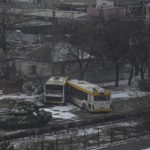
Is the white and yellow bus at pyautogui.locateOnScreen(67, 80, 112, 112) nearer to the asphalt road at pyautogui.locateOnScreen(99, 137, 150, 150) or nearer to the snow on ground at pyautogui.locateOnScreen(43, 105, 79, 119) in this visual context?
the snow on ground at pyautogui.locateOnScreen(43, 105, 79, 119)

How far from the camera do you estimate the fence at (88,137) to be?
68.2 ft

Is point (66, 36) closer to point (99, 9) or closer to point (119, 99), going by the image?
point (119, 99)

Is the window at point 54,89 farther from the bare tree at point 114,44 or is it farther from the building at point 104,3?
the building at point 104,3

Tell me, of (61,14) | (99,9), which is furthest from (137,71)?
(61,14)

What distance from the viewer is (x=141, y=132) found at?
2341 cm

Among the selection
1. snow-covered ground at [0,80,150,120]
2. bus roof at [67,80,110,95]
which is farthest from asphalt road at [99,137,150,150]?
bus roof at [67,80,110,95]

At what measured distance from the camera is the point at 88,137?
74.1ft

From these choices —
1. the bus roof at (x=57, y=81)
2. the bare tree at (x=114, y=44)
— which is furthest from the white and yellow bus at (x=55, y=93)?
the bare tree at (x=114, y=44)

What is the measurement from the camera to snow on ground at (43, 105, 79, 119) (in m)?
27.1

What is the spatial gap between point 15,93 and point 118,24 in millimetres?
9213

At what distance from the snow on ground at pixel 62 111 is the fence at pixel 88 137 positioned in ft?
9.80

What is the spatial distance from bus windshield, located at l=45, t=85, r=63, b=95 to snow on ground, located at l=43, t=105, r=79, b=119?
983 mm

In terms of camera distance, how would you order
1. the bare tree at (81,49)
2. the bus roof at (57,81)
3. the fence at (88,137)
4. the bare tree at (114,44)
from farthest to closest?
1. the bare tree at (81,49)
2. the bare tree at (114,44)
3. the bus roof at (57,81)
4. the fence at (88,137)

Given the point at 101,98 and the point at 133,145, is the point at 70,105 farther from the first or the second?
the point at 133,145
